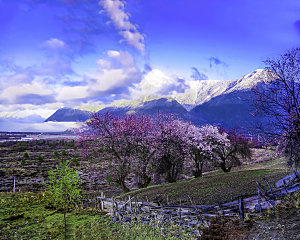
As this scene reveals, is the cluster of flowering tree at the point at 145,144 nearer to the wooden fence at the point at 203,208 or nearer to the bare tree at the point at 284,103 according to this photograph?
the wooden fence at the point at 203,208

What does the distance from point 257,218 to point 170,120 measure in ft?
83.3

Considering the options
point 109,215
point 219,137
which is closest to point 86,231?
point 109,215

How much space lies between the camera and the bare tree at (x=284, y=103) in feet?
53.8

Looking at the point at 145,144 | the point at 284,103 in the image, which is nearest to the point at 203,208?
the point at 284,103

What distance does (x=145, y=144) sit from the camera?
34.0 m

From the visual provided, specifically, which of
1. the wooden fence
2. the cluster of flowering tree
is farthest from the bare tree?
the cluster of flowering tree

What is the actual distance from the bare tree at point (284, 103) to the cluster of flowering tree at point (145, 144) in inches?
693

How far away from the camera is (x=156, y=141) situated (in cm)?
3441

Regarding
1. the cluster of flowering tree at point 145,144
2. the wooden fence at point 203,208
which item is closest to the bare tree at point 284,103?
the wooden fence at point 203,208

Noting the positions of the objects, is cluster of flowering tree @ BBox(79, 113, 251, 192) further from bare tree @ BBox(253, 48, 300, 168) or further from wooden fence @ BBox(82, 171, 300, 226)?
bare tree @ BBox(253, 48, 300, 168)

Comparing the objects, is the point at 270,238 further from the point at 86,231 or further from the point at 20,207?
the point at 20,207

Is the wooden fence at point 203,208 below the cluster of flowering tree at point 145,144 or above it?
below

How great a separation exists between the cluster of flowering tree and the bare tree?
57.7 feet

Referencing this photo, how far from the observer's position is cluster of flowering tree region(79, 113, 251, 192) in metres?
32.4
